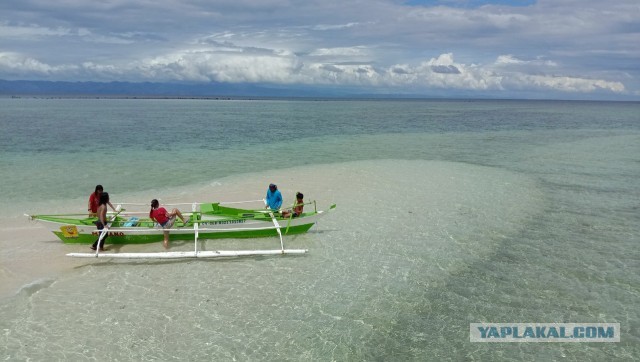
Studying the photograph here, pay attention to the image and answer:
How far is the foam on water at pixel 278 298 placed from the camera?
1039 cm

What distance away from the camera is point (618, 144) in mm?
50031

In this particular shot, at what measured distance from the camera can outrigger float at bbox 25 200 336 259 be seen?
15170 millimetres

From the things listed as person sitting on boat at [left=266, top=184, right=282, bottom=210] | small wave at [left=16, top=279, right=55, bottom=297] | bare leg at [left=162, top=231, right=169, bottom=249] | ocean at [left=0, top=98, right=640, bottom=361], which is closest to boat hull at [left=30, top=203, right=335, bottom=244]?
bare leg at [left=162, top=231, right=169, bottom=249]

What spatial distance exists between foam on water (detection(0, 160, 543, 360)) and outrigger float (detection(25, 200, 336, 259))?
39cm

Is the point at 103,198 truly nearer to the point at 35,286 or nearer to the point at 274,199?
the point at 35,286

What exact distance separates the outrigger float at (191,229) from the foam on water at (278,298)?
0.39 meters

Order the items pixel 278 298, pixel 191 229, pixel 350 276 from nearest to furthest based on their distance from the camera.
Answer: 1. pixel 278 298
2. pixel 350 276
3. pixel 191 229

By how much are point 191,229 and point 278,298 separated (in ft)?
17.1

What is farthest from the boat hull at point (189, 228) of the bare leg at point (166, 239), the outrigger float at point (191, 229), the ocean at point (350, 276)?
the ocean at point (350, 276)

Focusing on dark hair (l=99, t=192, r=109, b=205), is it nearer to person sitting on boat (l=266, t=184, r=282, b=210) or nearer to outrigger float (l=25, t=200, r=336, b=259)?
outrigger float (l=25, t=200, r=336, b=259)

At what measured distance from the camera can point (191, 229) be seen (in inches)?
625

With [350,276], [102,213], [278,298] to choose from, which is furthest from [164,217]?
[350,276]

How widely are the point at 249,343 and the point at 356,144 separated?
134 feet

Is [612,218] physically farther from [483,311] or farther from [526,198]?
[483,311]
